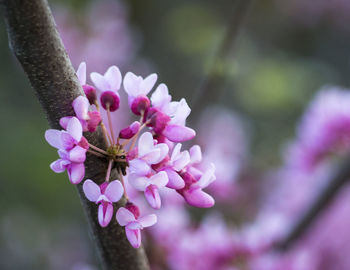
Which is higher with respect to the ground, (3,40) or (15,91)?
(3,40)

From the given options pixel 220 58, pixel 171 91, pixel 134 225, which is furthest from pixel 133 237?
pixel 171 91

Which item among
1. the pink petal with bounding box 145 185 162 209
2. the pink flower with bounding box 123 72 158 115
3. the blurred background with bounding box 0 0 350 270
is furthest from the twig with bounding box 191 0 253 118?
the pink petal with bounding box 145 185 162 209

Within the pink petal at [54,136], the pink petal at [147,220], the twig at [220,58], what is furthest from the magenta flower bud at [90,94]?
the twig at [220,58]

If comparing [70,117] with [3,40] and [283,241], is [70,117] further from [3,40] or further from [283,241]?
[3,40]

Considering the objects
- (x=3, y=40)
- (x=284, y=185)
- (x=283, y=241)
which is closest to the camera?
(x=283, y=241)

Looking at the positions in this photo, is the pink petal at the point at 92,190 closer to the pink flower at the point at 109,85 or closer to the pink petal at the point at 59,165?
the pink petal at the point at 59,165

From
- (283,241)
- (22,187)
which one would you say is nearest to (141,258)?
(283,241)

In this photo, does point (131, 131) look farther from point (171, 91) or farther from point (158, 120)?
point (171, 91)
